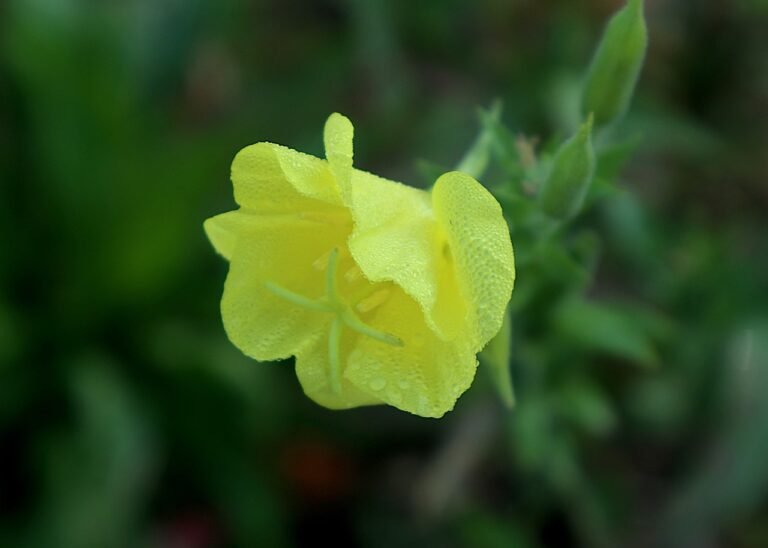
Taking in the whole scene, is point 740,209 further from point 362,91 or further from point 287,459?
point 287,459

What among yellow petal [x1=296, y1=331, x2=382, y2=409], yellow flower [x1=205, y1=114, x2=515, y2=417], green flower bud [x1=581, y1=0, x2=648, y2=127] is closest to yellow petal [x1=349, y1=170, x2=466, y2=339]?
yellow flower [x1=205, y1=114, x2=515, y2=417]

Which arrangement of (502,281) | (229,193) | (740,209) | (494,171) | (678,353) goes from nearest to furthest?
(502,281), (678,353), (494,171), (740,209), (229,193)

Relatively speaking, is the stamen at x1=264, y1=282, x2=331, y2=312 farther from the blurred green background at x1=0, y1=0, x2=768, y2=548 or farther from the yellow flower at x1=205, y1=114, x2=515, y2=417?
the blurred green background at x1=0, y1=0, x2=768, y2=548

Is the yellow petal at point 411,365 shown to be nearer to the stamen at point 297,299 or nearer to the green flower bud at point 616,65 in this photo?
the stamen at point 297,299

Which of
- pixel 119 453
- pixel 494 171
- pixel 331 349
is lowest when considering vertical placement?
pixel 119 453

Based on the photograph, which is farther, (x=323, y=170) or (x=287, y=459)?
(x=287, y=459)

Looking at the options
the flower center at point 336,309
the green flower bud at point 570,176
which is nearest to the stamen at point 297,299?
the flower center at point 336,309

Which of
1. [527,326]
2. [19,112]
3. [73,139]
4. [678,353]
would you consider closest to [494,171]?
[678,353]
